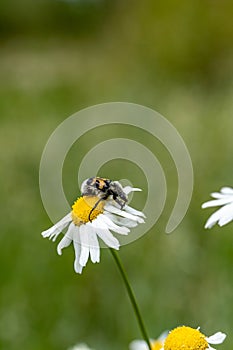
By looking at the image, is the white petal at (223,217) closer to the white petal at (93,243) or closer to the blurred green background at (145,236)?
the white petal at (93,243)

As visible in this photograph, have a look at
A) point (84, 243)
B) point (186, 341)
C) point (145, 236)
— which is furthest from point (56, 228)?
point (145, 236)

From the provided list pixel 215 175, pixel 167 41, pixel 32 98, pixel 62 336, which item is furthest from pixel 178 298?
pixel 167 41

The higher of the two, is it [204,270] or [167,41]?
[167,41]

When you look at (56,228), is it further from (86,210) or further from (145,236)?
(145,236)

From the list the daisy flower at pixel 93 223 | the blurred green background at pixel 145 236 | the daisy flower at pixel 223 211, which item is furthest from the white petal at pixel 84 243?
the blurred green background at pixel 145 236

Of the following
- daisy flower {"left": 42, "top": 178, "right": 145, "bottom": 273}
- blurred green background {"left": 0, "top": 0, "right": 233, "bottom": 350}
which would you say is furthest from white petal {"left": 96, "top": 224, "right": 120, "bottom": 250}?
blurred green background {"left": 0, "top": 0, "right": 233, "bottom": 350}

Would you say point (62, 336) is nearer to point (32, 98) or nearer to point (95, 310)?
point (95, 310)

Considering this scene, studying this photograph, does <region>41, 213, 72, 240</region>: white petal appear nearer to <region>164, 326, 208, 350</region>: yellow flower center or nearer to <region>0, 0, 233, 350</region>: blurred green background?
<region>164, 326, 208, 350</region>: yellow flower center
